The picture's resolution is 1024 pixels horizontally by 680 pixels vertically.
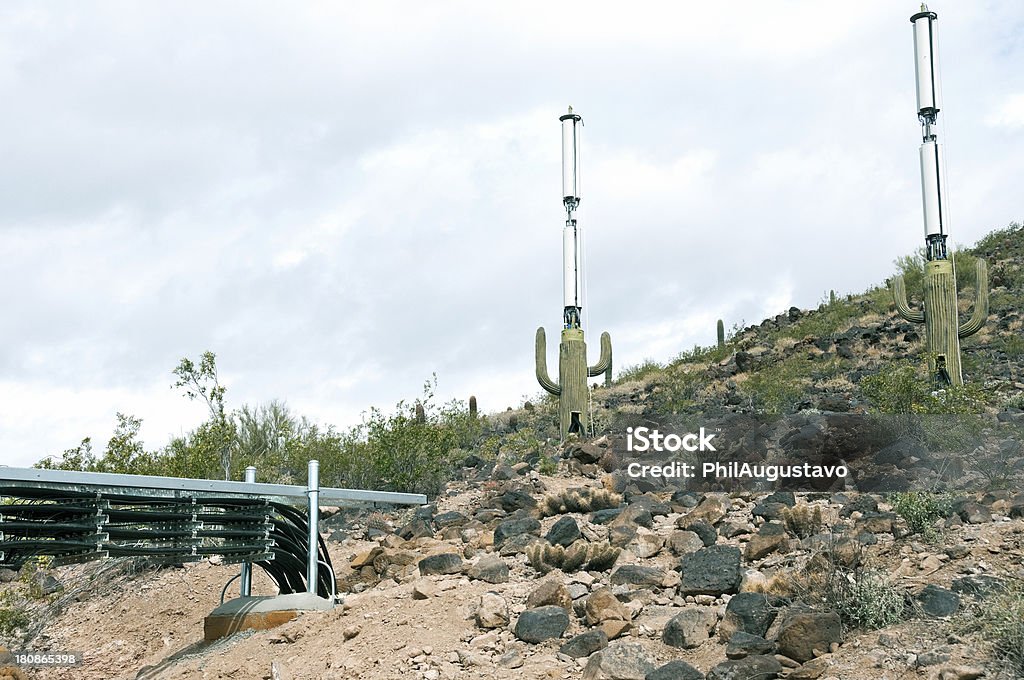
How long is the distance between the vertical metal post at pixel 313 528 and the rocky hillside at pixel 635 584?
0.61 m

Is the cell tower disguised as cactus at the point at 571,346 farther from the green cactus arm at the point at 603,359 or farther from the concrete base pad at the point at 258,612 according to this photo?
the concrete base pad at the point at 258,612

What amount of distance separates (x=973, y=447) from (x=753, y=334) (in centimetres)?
Result: 2011

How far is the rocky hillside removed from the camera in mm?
8211

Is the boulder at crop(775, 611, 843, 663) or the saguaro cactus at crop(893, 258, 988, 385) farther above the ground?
the saguaro cactus at crop(893, 258, 988, 385)

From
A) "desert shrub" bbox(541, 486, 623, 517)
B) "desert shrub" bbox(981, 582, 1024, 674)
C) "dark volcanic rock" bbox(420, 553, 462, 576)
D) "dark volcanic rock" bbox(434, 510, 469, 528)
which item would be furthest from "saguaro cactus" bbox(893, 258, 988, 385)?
"desert shrub" bbox(981, 582, 1024, 674)

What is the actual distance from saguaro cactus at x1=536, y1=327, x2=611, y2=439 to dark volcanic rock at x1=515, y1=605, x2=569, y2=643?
10657 mm

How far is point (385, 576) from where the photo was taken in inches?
499

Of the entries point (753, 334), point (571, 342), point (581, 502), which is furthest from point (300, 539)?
point (753, 334)

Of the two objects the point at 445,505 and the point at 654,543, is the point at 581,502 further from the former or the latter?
the point at 445,505

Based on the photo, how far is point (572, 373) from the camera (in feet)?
66.3

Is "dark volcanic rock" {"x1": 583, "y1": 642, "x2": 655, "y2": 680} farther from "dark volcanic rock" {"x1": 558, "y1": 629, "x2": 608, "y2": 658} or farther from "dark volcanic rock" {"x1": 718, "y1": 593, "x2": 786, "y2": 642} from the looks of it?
"dark volcanic rock" {"x1": 718, "y1": 593, "x2": 786, "y2": 642}

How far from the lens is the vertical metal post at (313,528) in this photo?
36.6ft

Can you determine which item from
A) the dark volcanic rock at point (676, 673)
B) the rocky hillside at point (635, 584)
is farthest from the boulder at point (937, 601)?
the dark volcanic rock at point (676, 673)

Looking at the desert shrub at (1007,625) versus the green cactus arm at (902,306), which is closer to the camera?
the desert shrub at (1007,625)
